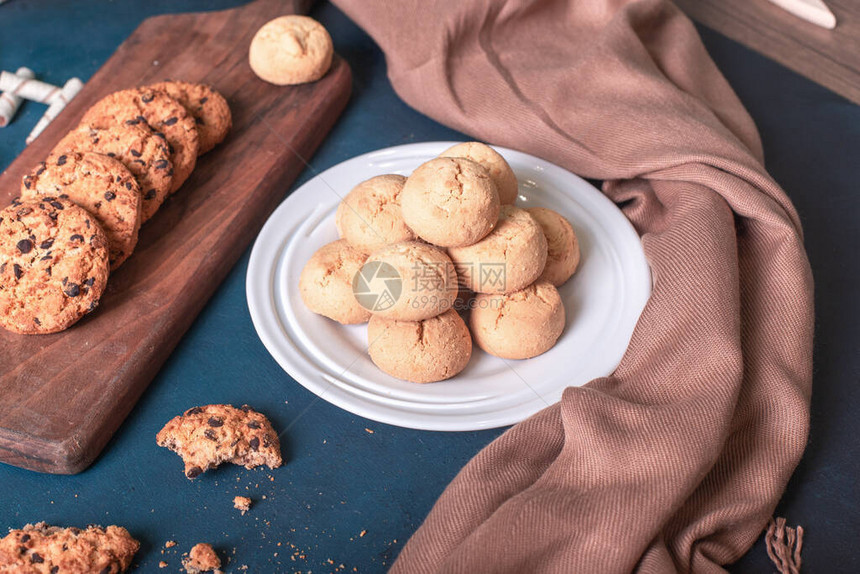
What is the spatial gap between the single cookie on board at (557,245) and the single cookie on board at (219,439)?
602mm

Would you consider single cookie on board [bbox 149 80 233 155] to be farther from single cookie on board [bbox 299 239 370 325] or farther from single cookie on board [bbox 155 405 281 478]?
single cookie on board [bbox 155 405 281 478]

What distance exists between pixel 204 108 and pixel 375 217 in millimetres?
648

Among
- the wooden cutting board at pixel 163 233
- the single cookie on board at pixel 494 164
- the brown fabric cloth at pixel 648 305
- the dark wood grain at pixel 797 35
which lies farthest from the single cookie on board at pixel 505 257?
the dark wood grain at pixel 797 35

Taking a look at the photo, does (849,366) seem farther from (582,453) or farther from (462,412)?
(462,412)

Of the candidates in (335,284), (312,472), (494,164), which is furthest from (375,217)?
(312,472)

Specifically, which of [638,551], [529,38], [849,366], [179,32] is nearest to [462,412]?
[638,551]

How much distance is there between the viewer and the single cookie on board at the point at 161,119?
1664 millimetres

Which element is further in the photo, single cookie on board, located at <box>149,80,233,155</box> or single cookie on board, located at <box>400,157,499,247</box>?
single cookie on board, located at <box>149,80,233,155</box>

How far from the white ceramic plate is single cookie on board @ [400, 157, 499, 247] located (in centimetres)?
26

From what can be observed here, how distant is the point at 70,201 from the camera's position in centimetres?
150

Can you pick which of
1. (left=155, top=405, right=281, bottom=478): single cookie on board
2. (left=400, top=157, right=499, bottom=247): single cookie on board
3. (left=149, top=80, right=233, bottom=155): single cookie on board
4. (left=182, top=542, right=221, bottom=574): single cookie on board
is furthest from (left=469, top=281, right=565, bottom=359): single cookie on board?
(left=149, top=80, right=233, bottom=155): single cookie on board

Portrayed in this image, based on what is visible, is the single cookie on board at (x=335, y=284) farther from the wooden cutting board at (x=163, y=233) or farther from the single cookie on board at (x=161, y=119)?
the single cookie on board at (x=161, y=119)

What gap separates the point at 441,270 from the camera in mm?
1290

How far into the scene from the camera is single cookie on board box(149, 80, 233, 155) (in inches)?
69.2
